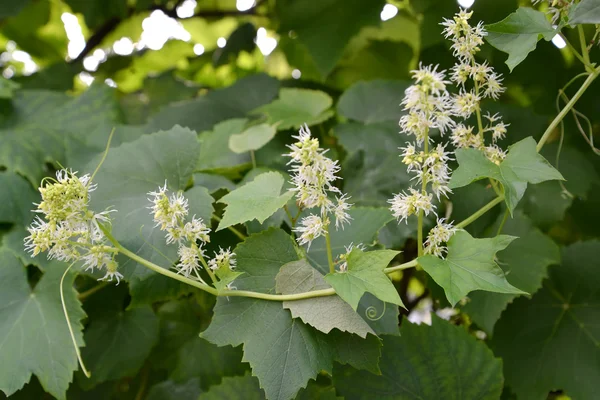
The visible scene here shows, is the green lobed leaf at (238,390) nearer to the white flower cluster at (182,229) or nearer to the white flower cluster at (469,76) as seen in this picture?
the white flower cluster at (182,229)

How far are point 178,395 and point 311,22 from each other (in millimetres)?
850

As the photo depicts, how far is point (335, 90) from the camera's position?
1318mm

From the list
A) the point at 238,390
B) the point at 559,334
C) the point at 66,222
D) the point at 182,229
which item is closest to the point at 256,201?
the point at 182,229

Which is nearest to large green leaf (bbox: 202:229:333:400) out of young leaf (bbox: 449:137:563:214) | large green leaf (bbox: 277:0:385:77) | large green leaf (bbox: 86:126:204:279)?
large green leaf (bbox: 86:126:204:279)

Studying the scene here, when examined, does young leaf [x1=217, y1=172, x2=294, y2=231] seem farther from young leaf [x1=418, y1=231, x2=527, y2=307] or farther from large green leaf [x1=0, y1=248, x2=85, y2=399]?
large green leaf [x1=0, y1=248, x2=85, y2=399]

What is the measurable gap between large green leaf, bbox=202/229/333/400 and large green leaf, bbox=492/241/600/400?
43cm

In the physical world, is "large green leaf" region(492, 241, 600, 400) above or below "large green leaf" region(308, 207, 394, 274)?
below

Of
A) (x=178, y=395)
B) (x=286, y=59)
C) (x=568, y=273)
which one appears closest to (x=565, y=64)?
(x=568, y=273)

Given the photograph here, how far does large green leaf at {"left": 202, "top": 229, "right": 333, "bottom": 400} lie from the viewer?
23.6 inches

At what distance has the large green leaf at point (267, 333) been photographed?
0.60 metres

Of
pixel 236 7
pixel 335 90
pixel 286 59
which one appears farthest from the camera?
pixel 236 7

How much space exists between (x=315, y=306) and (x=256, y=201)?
0.14 meters

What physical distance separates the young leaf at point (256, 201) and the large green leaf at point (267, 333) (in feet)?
0.19

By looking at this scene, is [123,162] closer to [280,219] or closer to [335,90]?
[280,219]
